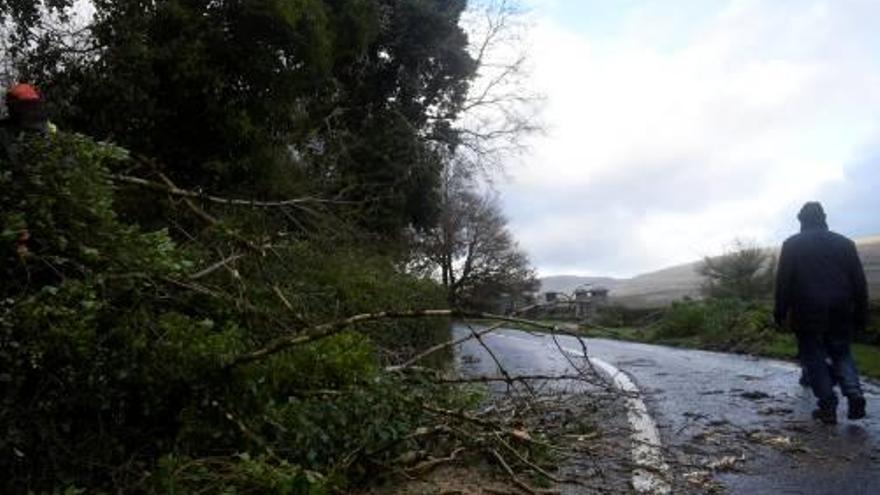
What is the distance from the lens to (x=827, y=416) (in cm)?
747

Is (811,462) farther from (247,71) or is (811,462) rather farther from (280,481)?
(247,71)

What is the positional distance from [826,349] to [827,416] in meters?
0.80

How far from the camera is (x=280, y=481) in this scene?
4.46m

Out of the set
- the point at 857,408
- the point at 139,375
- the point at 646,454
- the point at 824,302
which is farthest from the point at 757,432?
the point at 139,375

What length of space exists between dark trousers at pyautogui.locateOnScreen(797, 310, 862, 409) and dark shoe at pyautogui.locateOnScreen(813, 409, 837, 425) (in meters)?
0.07

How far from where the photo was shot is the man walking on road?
7.79m

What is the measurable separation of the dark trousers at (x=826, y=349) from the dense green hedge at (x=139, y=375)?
3.62m

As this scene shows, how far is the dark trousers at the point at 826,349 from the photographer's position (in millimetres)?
7672

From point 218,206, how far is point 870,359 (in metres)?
9.61

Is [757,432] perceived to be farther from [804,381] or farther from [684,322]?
[684,322]

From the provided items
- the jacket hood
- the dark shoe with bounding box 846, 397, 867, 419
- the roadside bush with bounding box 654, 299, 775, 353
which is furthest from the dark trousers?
the roadside bush with bounding box 654, 299, 775, 353

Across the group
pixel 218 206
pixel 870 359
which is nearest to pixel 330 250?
pixel 218 206

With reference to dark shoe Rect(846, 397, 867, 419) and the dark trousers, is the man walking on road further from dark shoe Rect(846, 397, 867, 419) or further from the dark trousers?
dark shoe Rect(846, 397, 867, 419)

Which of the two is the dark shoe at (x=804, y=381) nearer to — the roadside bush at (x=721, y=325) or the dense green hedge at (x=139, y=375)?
the dense green hedge at (x=139, y=375)
